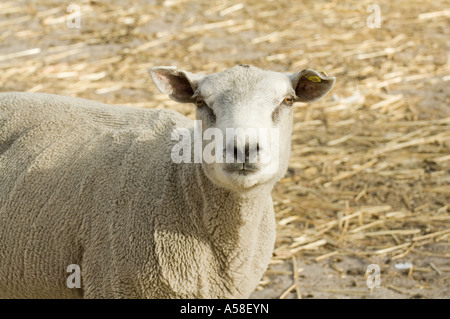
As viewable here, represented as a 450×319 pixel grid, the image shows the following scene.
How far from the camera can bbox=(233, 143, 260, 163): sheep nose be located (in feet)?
10.1

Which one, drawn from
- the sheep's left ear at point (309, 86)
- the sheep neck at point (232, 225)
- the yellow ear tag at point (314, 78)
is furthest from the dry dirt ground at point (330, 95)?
the yellow ear tag at point (314, 78)

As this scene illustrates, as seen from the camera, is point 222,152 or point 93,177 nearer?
point 222,152

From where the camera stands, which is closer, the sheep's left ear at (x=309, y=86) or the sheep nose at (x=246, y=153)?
the sheep nose at (x=246, y=153)

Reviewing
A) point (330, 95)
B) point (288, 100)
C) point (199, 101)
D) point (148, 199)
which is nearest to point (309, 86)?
point (288, 100)

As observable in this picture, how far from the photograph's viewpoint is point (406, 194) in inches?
252

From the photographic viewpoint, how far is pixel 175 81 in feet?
12.2

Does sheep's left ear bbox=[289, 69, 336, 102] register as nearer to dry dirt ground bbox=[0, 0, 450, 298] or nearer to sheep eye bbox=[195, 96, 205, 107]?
sheep eye bbox=[195, 96, 205, 107]

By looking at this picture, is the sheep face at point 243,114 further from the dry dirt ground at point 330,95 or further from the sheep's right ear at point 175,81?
the dry dirt ground at point 330,95

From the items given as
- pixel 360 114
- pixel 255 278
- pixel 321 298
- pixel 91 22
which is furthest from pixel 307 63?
pixel 255 278

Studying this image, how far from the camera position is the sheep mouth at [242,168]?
123 inches

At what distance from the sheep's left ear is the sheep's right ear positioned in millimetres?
505

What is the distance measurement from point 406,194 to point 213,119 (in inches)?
137

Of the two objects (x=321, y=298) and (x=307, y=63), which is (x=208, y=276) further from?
(x=307, y=63)
